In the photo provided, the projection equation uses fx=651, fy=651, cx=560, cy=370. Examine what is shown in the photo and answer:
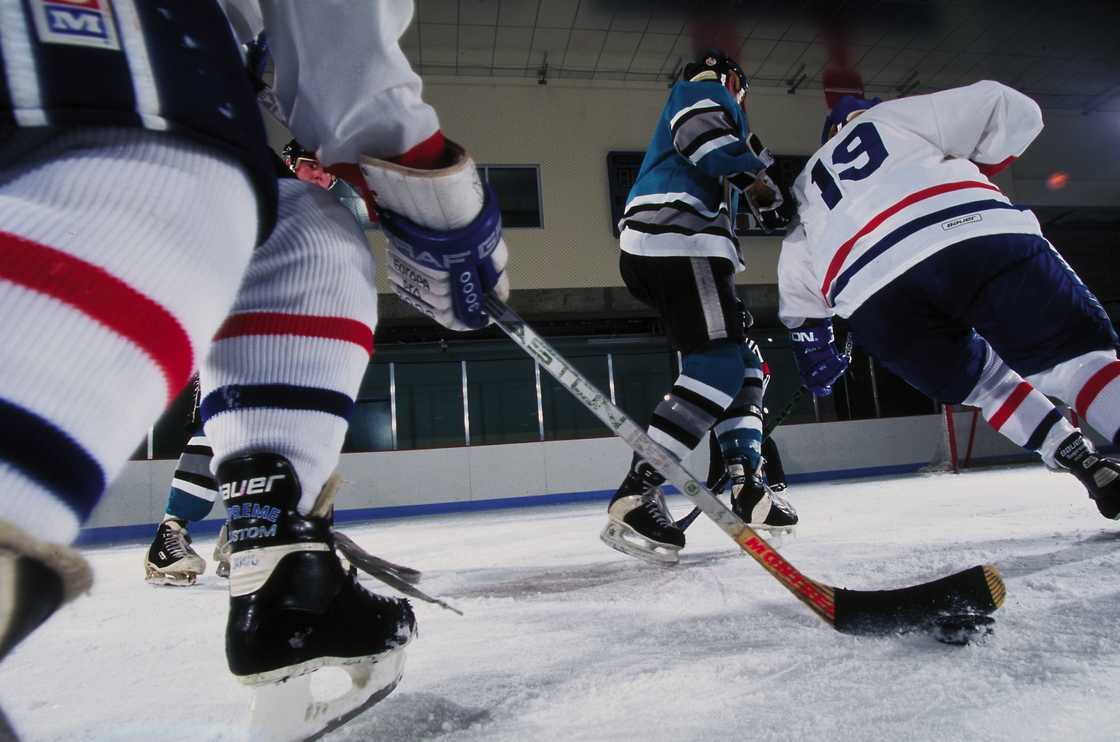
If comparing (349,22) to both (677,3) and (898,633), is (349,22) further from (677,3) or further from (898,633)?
(677,3)

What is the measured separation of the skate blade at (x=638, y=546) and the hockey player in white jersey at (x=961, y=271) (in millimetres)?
580

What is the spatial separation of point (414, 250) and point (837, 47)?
684 centimetres

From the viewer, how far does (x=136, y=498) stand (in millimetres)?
4742

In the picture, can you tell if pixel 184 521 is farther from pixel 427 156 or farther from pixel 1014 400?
pixel 1014 400

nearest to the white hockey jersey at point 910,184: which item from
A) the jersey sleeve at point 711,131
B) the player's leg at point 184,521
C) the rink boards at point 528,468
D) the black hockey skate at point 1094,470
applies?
the jersey sleeve at point 711,131

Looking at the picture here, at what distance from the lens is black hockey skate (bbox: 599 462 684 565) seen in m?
1.31

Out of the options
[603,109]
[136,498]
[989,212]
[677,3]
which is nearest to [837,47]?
[677,3]

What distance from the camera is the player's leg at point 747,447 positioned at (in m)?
1.70

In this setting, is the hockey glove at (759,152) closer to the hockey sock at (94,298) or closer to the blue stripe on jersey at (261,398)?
the blue stripe on jersey at (261,398)

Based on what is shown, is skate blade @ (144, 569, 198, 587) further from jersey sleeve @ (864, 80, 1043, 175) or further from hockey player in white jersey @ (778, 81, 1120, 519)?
jersey sleeve @ (864, 80, 1043, 175)

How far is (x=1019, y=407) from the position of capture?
4.43 ft

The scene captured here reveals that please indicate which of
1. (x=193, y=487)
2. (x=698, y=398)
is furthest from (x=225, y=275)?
(x=193, y=487)

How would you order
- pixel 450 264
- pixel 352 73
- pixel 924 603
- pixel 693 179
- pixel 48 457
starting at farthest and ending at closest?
pixel 693 179 < pixel 924 603 < pixel 450 264 < pixel 352 73 < pixel 48 457

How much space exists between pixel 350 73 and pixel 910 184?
1.01m
